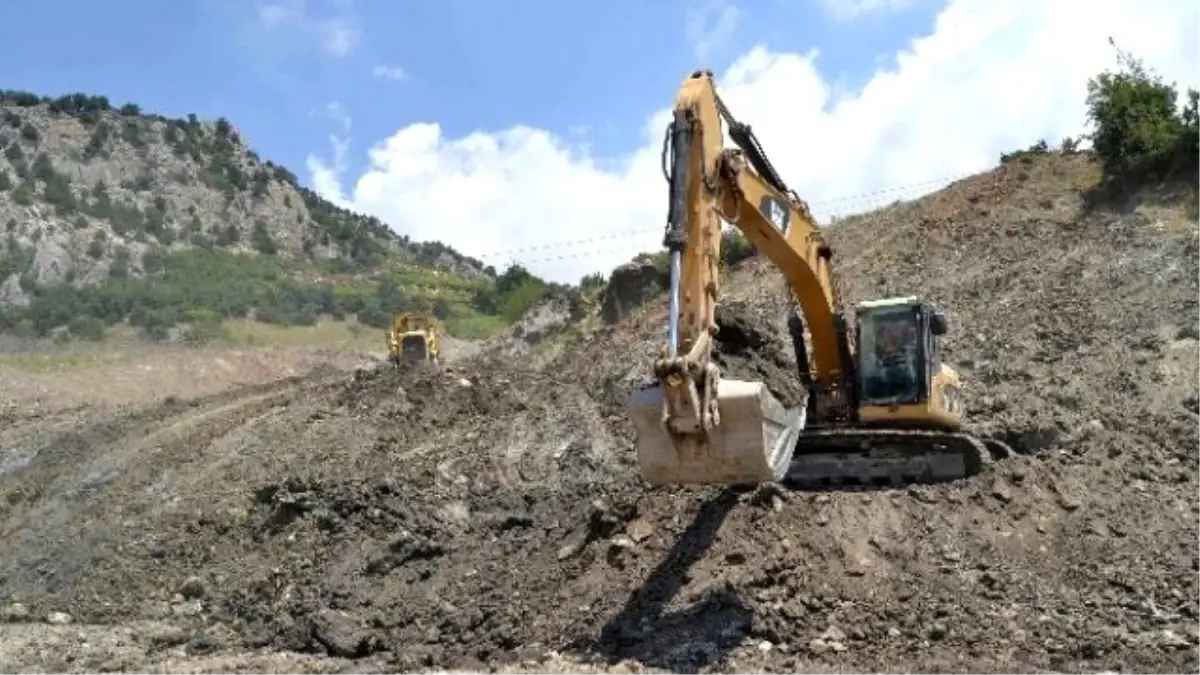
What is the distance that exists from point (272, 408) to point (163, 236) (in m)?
45.8

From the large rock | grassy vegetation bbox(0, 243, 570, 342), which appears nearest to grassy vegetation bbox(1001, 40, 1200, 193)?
the large rock

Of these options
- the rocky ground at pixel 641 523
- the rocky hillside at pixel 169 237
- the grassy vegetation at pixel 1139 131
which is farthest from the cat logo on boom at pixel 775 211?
the rocky hillside at pixel 169 237

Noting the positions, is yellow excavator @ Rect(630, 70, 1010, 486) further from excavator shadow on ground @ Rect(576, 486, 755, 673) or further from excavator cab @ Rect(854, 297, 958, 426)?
excavator shadow on ground @ Rect(576, 486, 755, 673)

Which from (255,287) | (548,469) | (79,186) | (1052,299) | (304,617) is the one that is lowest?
(304,617)

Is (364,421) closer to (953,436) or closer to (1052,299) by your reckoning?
(953,436)

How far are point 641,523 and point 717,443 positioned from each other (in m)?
3.18

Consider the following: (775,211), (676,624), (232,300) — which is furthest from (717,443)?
(232,300)

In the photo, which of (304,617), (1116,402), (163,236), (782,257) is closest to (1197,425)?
(1116,402)

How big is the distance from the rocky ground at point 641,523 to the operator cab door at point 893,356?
1288mm

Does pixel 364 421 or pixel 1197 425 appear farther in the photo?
pixel 364 421

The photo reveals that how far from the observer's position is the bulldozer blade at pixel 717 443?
8109mm

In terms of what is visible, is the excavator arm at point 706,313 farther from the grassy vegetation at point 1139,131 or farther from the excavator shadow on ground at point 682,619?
the grassy vegetation at point 1139,131

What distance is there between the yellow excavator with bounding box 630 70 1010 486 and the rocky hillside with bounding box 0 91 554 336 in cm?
4307

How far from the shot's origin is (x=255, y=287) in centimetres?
5972
